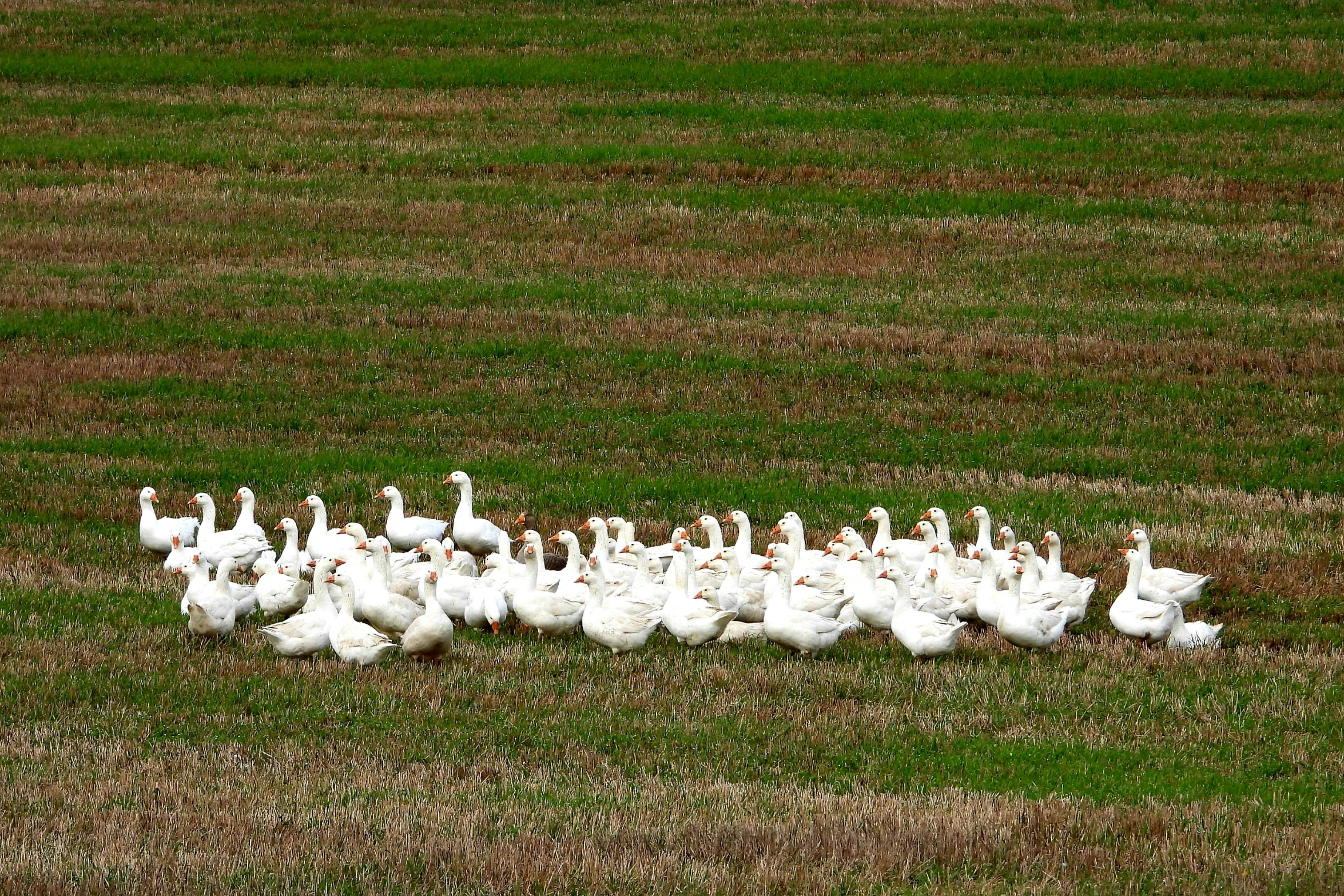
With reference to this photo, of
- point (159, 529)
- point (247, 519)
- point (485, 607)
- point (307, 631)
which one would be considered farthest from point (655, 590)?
point (159, 529)

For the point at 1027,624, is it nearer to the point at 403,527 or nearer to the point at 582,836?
the point at 582,836

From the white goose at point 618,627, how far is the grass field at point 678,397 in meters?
0.27

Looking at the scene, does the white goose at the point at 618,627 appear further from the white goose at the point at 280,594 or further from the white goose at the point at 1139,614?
the white goose at the point at 1139,614

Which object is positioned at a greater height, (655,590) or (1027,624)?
(1027,624)

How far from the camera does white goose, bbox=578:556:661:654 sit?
1334 cm

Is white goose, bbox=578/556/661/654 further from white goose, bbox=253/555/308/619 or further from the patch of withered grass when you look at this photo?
the patch of withered grass

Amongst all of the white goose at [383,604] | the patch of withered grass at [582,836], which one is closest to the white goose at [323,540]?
the white goose at [383,604]

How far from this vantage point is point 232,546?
15531 mm

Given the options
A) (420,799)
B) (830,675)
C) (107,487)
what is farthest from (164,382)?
(420,799)

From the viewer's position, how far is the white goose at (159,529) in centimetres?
1570

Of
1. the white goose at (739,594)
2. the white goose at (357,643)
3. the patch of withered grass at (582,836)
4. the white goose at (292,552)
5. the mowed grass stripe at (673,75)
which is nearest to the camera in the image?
the patch of withered grass at (582,836)

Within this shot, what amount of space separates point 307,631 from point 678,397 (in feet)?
31.6

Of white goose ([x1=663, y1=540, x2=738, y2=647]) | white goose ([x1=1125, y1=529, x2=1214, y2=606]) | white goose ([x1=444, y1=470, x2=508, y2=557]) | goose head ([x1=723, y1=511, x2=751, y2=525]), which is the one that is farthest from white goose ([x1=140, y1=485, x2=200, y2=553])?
white goose ([x1=1125, y1=529, x2=1214, y2=606])

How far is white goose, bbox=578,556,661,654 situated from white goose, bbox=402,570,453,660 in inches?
47.8
